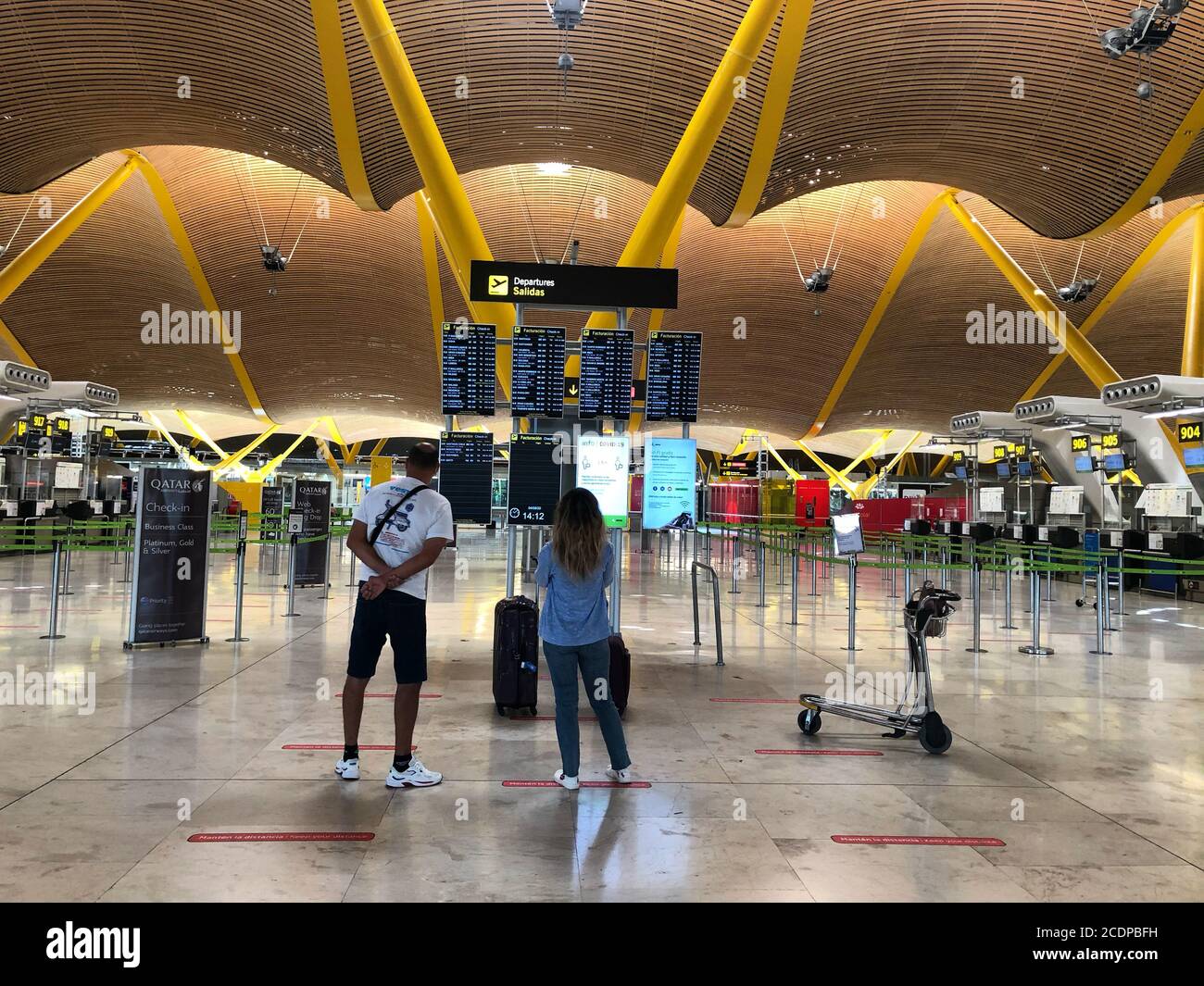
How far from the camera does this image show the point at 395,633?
4812mm

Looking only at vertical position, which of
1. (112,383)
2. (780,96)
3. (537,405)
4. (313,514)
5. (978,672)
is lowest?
(978,672)

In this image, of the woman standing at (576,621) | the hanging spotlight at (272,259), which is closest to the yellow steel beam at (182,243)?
the hanging spotlight at (272,259)

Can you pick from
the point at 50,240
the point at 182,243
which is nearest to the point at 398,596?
the point at 50,240

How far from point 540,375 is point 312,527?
31.4ft

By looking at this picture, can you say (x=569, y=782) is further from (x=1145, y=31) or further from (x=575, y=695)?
(x=1145, y=31)

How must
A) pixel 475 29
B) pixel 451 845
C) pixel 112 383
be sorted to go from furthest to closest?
pixel 112 383
pixel 475 29
pixel 451 845

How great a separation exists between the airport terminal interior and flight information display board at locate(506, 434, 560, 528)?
0.04 metres

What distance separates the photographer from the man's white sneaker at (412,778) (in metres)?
4.80

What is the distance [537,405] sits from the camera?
28.0 feet

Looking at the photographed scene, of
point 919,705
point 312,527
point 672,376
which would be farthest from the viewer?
point 312,527

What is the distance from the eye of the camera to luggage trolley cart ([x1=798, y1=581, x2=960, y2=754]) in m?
5.76
